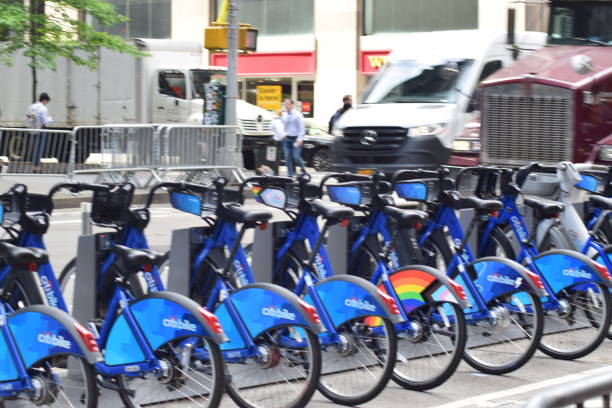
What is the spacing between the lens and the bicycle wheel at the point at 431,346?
685 centimetres

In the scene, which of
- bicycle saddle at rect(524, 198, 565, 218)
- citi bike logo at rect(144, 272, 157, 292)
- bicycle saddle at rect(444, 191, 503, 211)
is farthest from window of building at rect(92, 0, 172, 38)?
citi bike logo at rect(144, 272, 157, 292)

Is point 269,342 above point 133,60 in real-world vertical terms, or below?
below

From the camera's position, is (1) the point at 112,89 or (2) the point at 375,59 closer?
(1) the point at 112,89

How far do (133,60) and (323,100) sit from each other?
41.4 feet

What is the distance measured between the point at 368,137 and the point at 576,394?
14960mm

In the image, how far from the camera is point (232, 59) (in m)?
21.0

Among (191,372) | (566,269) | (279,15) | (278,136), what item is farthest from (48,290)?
(279,15)

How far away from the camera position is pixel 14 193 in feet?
20.4

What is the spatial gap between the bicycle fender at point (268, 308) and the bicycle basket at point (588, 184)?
3.89m

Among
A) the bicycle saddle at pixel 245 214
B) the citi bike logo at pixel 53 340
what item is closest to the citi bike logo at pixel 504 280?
the bicycle saddle at pixel 245 214

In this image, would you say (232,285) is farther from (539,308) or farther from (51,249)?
(51,249)

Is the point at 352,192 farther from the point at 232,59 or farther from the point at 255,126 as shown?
the point at 255,126

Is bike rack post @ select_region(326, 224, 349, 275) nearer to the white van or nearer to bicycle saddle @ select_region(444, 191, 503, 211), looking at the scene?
bicycle saddle @ select_region(444, 191, 503, 211)

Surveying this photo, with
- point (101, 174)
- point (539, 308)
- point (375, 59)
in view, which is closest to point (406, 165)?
point (101, 174)
